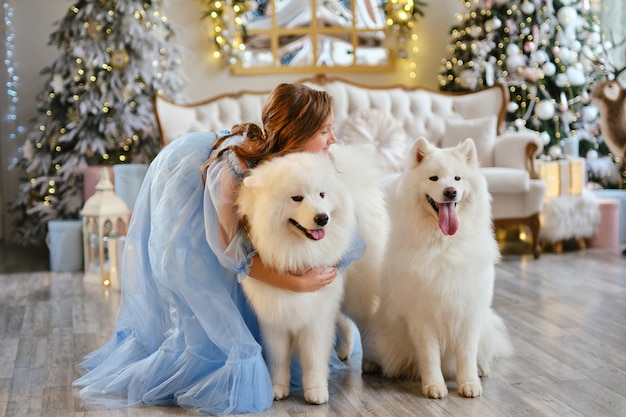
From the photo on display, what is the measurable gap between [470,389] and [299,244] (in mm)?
764

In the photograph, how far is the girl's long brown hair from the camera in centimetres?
263

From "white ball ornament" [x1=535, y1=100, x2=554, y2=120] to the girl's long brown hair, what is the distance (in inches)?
167

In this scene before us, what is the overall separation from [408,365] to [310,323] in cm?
51

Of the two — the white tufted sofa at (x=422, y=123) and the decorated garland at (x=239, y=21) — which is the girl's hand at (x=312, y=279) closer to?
the white tufted sofa at (x=422, y=123)

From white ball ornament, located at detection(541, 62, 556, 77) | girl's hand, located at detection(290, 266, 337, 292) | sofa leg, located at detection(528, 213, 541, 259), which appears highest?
white ball ornament, located at detection(541, 62, 556, 77)

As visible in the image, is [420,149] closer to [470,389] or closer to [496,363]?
[470,389]

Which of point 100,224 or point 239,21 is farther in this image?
point 239,21

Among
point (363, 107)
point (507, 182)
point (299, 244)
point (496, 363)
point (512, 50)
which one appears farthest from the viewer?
point (512, 50)

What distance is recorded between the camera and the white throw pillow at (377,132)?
575 cm

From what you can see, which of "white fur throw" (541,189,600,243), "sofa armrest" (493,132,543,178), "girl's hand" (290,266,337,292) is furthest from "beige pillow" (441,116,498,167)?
"girl's hand" (290,266,337,292)

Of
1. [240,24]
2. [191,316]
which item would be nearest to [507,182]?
[240,24]

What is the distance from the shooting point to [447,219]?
2.65 meters

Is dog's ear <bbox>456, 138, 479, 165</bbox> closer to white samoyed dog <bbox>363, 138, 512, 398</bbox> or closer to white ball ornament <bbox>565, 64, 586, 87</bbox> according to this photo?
white samoyed dog <bbox>363, 138, 512, 398</bbox>

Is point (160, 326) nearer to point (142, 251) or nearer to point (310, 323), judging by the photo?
point (142, 251)
